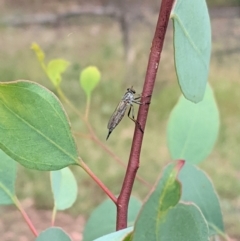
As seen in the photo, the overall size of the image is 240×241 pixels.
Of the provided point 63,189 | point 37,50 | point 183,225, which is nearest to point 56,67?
point 37,50

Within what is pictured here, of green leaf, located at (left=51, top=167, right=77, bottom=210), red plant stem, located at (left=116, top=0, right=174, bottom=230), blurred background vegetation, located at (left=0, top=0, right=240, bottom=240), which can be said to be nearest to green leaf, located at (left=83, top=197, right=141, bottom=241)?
green leaf, located at (left=51, top=167, right=77, bottom=210)

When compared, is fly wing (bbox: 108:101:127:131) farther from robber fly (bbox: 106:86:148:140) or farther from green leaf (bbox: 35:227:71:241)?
green leaf (bbox: 35:227:71:241)

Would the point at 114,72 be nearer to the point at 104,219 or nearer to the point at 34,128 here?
the point at 104,219

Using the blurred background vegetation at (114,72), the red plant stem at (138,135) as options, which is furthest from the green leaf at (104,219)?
the blurred background vegetation at (114,72)

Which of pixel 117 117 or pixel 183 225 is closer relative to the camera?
pixel 183 225

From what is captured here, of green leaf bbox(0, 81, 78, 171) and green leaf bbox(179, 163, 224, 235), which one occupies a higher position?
green leaf bbox(0, 81, 78, 171)

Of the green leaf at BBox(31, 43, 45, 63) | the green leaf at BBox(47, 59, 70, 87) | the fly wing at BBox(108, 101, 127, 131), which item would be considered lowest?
the fly wing at BBox(108, 101, 127, 131)

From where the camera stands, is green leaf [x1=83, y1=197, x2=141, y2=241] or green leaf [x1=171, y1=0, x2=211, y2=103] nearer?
green leaf [x1=171, y1=0, x2=211, y2=103]
